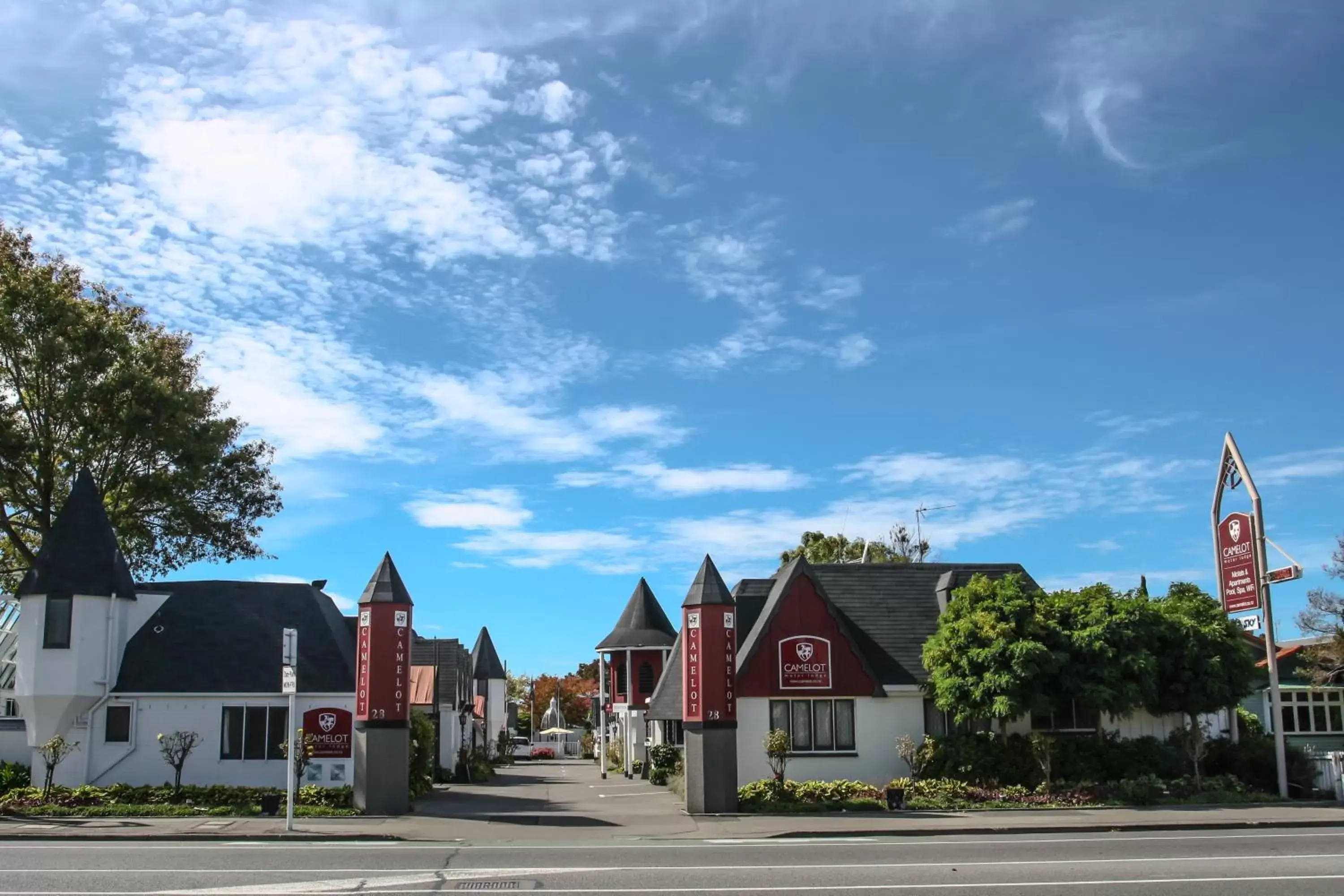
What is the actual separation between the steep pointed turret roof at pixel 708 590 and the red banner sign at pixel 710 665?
12cm

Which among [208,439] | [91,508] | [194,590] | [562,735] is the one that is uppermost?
[208,439]

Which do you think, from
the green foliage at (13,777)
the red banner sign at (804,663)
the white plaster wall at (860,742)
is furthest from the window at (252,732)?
the red banner sign at (804,663)

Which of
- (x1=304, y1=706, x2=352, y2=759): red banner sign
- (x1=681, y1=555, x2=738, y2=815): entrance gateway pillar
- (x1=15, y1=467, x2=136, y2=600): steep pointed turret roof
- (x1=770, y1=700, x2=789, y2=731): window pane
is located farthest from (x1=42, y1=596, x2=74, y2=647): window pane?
(x1=770, y1=700, x2=789, y2=731): window pane

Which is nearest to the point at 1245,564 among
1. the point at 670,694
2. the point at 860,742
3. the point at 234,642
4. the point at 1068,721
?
the point at 1068,721

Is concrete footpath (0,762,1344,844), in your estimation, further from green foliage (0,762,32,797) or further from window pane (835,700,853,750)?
green foliage (0,762,32,797)

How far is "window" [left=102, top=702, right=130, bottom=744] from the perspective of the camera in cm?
2880

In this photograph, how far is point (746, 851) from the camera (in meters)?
18.7

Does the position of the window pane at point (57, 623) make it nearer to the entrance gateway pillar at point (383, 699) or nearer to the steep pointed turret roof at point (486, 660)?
the entrance gateway pillar at point (383, 699)

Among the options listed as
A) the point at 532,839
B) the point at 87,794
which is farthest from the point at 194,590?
the point at 532,839

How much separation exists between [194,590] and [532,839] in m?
15.7

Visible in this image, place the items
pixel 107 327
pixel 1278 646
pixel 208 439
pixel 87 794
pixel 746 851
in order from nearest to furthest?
pixel 746 851 → pixel 87 794 → pixel 107 327 → pixel 208 439 → pixel 1278 646

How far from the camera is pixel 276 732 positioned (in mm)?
A: 29219

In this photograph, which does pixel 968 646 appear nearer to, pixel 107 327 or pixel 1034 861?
pixel 1034 861

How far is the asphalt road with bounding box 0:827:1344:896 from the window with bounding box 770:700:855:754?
8912 mm
